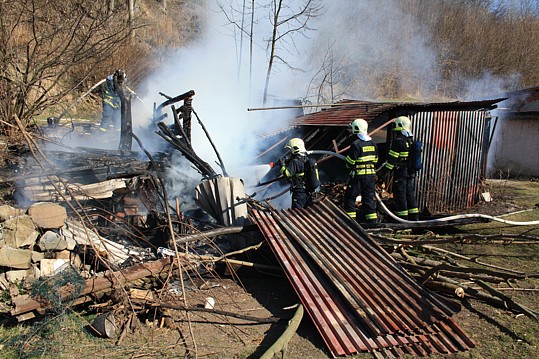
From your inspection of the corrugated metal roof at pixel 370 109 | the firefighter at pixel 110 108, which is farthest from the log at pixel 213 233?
the firefighter at pixel 110 108

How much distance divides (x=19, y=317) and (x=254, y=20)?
43.4ft

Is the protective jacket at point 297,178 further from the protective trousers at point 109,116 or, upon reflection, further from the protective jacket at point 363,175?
the protective trousers at point 109,116

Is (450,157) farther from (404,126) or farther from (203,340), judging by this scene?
(203,340)

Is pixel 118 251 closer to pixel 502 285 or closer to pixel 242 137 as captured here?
pixel 502 285

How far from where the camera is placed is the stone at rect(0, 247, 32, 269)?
13.8 ft

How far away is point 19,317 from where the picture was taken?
11.5ft

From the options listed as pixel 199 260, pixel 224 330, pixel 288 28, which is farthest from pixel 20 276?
pixel 288 28

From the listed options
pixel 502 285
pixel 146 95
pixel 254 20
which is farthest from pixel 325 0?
pixel 502 285

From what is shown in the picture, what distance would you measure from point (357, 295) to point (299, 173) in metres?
2.84

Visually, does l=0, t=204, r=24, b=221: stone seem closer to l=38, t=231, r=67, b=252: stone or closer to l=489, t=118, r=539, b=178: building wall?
l=38, t=231, r=67, b=252: stone

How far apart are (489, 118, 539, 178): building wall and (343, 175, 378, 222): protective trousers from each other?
30.3 ft

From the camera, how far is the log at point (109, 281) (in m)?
3.49

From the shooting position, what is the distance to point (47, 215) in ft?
15.4

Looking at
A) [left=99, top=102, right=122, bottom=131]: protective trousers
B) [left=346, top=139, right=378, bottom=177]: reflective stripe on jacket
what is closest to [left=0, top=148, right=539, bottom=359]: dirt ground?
[left=346, top=139, right=378, bottom=177]: reflective stripe on jacket
